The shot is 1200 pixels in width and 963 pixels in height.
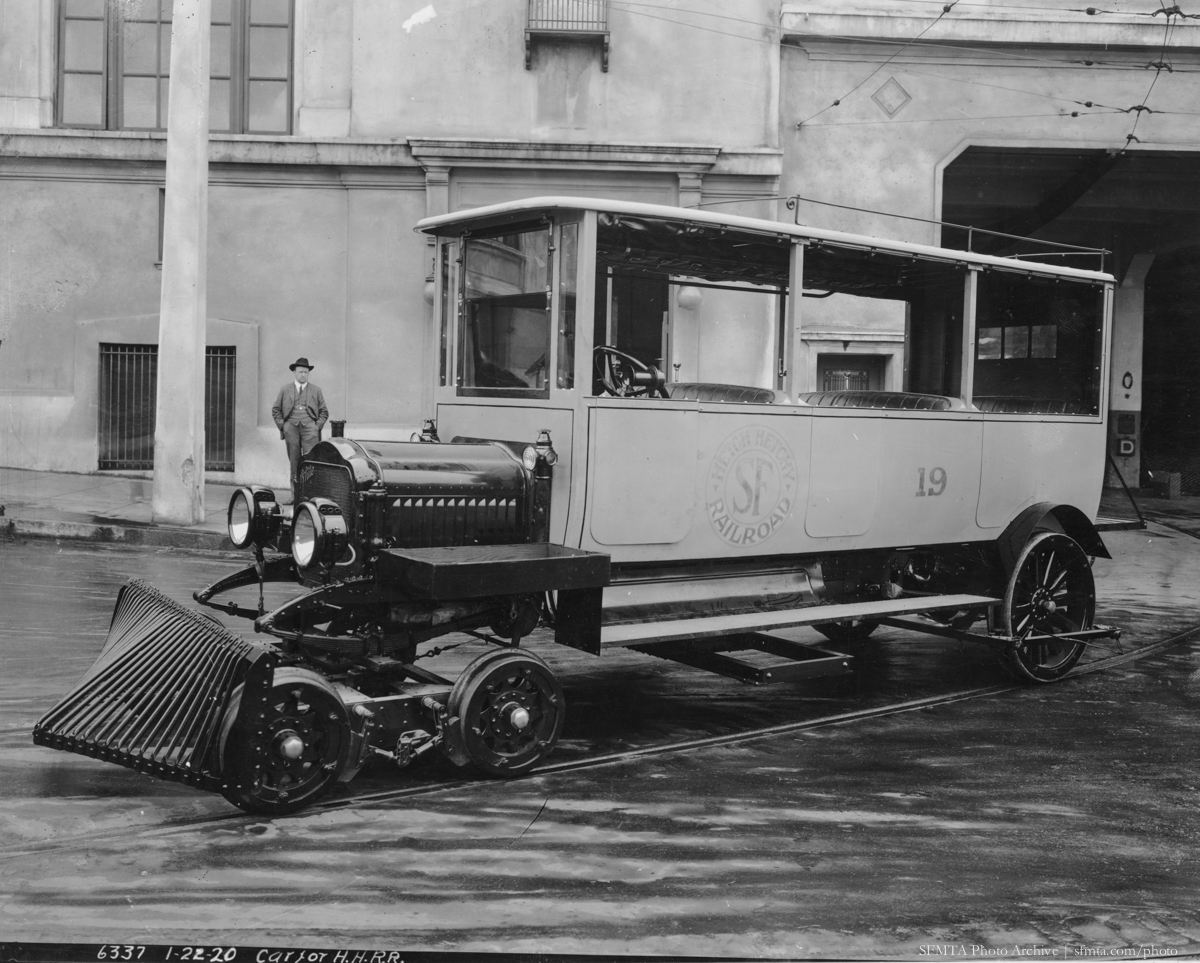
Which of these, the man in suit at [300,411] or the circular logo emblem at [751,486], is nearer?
the circular logo emblem at [751,486]

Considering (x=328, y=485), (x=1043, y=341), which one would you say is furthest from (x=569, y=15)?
(x=328, y=485)

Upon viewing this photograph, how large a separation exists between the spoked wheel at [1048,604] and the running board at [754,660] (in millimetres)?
1619

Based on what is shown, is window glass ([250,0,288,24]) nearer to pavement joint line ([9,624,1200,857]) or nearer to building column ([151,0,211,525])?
building column ([151,0,211,525])

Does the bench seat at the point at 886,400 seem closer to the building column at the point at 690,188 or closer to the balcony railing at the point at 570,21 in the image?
the building column at the point at 690,188

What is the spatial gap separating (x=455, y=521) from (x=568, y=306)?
3.69 ft

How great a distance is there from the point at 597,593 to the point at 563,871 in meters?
1.59

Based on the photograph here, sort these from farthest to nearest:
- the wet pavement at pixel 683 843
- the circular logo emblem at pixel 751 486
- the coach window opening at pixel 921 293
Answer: the coach window opening at pixel 921 293, the circular logo emblem at pixel 751 486, the wet pavement at pixel 683 843

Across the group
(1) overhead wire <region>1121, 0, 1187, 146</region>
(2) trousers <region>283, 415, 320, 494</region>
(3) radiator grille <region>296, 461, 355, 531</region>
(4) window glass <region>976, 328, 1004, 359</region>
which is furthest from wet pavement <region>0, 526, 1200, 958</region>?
(1) overhead wire <region>1121, 0, 1187, 146</region>

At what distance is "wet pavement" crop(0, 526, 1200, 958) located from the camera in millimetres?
3668

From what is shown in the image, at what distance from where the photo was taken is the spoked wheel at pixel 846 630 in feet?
26.8

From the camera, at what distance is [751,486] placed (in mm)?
6223

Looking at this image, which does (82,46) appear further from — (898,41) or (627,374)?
(627,374)

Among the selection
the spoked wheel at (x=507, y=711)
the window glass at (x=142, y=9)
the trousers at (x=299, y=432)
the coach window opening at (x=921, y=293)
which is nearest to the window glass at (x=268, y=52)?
the window glass at (x=142, y=9)

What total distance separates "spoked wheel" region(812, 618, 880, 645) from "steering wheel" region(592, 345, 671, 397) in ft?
9.25
